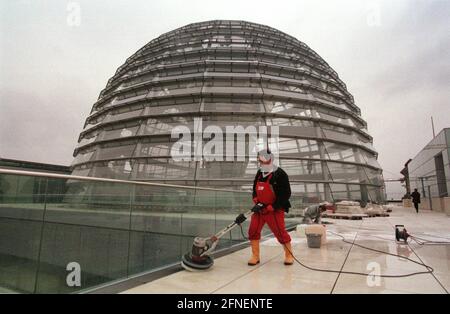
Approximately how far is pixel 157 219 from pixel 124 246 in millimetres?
840

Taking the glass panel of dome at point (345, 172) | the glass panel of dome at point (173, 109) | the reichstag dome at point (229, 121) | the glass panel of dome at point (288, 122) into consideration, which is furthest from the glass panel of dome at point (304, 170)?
the glass panel of dome at point (173, 109)

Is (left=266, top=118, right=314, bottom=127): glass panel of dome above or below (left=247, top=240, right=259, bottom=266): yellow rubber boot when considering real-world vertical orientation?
above

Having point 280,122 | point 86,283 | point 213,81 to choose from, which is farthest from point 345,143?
point 86,283

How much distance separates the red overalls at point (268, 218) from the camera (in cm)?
456

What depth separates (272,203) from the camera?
14.9ft

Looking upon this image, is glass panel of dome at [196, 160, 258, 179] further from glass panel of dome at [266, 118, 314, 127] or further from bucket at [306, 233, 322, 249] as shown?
bucket at [306, 233, 322, 249]

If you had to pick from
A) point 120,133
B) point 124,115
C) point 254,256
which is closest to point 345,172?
point 254,256

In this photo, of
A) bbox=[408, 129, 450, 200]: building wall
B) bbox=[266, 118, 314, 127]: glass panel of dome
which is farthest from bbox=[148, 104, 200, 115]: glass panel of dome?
bbox=[408, 129, 450, 200]: building wall

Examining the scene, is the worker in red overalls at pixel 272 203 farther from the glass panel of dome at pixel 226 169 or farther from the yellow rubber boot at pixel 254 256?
the glass panel of dome at pixel 226 169

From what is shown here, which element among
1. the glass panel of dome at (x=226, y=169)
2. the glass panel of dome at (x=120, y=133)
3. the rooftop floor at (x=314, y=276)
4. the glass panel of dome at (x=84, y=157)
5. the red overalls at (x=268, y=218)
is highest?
the glass panel of dome at (x=120, y=133)

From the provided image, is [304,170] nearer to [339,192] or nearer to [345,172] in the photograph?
[339,192]

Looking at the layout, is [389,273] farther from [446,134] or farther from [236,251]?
[446,134]

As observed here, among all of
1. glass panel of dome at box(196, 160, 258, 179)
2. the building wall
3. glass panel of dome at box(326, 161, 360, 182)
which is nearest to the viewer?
glass panel of dome at box(196, 160, 258, 179)

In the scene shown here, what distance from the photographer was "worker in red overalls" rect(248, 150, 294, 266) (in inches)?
179
